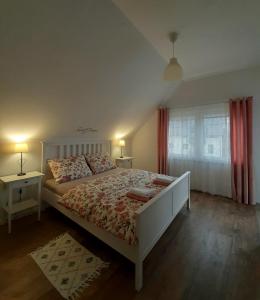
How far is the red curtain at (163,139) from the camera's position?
423 cm

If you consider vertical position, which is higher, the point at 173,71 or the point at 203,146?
the point at 173,71

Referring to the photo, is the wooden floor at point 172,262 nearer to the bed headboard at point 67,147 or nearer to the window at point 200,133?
the bed headboard at point 67,147

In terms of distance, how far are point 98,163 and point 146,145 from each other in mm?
1880

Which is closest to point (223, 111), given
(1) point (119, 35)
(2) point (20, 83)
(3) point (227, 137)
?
(3) point (227, 137)

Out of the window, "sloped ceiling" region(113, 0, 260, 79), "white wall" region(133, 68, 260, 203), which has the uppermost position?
"sloped ceiling" region(113, 0, 260, 79)

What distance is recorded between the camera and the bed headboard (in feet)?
9.73

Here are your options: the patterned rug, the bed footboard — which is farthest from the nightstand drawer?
the bed footboard

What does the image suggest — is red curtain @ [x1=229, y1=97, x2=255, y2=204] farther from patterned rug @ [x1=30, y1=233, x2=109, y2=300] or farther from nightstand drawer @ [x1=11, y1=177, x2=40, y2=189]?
nightstand drawer @ [x1=11, y1=177, x2=40, y2=189]

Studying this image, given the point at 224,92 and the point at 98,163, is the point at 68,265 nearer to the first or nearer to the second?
the point at 98,163

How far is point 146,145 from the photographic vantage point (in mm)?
4801

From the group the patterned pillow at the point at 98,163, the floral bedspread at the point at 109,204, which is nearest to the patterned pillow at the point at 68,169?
the patterned pillow at the point at 98,163

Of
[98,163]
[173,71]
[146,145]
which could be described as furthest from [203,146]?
[98,163]

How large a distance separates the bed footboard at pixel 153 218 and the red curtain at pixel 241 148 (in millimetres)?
1574

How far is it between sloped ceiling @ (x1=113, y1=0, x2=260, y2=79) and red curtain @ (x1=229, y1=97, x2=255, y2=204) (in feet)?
2.77
